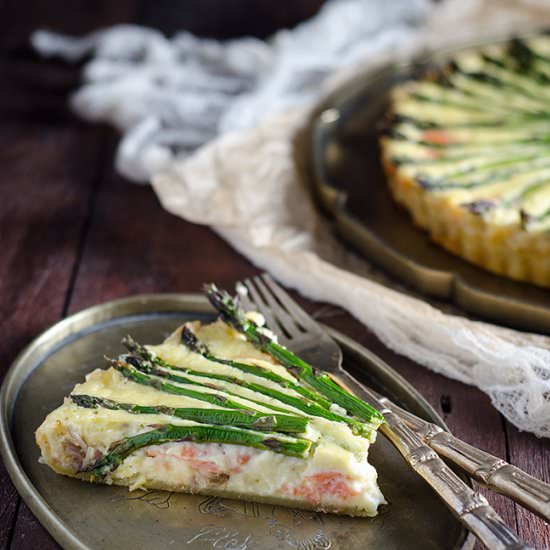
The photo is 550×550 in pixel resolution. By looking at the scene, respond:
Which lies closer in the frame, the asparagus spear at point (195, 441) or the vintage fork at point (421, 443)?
the vintage fork at point (421, 443)

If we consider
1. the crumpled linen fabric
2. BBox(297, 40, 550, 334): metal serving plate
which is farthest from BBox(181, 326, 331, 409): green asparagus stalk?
BBox(297, 40, 550, 334): metal serving plate

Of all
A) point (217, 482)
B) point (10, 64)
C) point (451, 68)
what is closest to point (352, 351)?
point (217, 482)

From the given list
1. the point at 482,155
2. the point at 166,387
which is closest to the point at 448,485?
the point at 166,387

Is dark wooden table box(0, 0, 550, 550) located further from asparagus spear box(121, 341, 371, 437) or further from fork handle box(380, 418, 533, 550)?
asparagus spear box(121, 341, 371, 437)

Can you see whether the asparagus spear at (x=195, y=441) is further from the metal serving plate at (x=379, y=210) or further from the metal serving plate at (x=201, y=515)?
the metal serving plate at (x=379, y=210)

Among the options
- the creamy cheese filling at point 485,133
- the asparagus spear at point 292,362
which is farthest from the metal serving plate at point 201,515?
the creamy cheese filling at point 485,133
